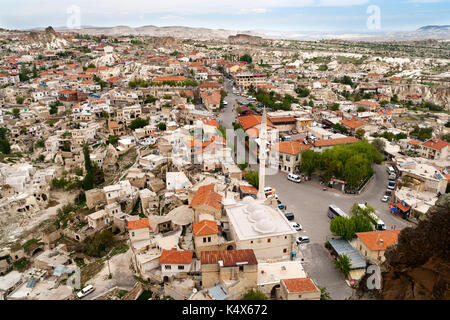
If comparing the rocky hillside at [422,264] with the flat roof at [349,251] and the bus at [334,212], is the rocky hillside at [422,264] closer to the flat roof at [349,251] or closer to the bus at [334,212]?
the flat roof at [349,251]

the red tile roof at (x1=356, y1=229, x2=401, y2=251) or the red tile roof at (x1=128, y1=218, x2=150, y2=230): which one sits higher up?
the red tile roof at (x1=128, y1=218, x2=150, y2=230)

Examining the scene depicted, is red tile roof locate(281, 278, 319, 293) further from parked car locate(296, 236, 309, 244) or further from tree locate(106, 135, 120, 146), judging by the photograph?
tree locate(106, 135, 120, 146)

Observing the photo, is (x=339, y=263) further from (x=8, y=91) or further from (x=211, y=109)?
(x=8, y=91)

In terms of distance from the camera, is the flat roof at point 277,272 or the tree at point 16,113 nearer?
the flat roof at point 277,272

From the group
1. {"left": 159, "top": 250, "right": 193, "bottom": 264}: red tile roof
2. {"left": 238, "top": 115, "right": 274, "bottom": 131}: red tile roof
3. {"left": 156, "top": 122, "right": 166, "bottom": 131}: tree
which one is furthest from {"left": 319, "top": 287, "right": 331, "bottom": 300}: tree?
{"left": 156, "top": 122, "right": 166, "bottom": 131}: tree

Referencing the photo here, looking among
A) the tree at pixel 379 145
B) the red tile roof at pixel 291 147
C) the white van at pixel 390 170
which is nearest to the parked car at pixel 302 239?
the red tile roof at pixel 291 147

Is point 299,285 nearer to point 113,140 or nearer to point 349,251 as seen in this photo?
point 349,251

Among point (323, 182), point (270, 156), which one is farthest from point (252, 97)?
point (323, 182)
